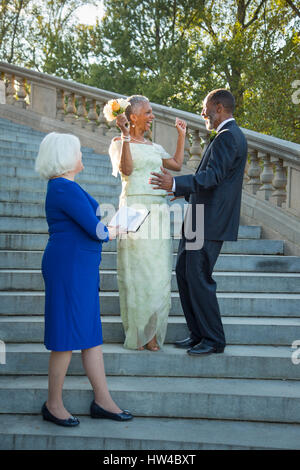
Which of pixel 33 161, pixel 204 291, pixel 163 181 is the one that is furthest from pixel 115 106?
pixel 33 161

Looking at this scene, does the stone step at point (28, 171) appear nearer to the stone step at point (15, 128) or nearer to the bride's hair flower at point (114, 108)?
the stone step at point (15, 128)

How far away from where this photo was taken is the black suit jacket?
3758 mm

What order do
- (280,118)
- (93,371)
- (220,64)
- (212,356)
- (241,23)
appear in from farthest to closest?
1. (241,23)
2. (220,64)
3. (280,118)
4. (212,356)
5. (93,371)

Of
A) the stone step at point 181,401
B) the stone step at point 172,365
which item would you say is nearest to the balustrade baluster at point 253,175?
the stone step at point 172,365

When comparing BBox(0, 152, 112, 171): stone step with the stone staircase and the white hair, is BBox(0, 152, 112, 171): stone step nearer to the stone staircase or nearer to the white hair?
the stone staircase

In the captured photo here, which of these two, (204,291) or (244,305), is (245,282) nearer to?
(244,305)

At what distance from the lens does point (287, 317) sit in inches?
191

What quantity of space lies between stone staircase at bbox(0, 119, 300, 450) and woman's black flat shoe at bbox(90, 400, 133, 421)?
0.06m

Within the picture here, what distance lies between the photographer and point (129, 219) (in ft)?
11.2

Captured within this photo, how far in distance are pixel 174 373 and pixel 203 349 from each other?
29cm

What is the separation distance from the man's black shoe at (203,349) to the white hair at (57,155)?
1.69 metres
